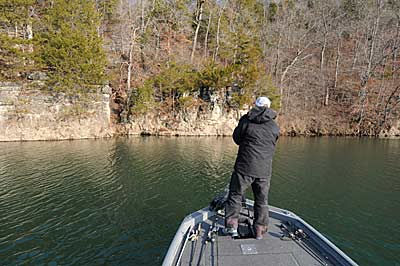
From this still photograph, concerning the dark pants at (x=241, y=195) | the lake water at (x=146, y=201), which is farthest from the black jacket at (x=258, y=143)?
the lake water at (x=146, y=201)

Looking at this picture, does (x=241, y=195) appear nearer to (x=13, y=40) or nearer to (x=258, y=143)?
(x=258, y=143)

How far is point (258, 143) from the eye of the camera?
11.2 ft

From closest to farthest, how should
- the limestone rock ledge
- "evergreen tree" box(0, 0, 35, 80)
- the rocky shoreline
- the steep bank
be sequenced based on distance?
1. "evergreen tree" box(0, 0, 35, 80)
2. the steep bank
3. the rocky shoreline
4. the limestone rock ledge

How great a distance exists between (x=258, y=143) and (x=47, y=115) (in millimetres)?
21862

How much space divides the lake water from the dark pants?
1989 millimetres

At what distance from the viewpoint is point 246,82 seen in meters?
23.7

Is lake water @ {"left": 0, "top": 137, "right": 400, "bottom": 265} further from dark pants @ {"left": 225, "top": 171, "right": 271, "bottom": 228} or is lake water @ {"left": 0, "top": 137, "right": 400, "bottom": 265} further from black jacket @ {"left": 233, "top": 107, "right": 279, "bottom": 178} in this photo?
black jacket @ {"left": 233, "top": 107, "right": 279, "bottom": 178}

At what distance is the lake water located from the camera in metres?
4.95

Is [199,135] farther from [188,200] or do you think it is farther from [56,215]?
[56,215]

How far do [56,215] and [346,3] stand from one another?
4397 cm

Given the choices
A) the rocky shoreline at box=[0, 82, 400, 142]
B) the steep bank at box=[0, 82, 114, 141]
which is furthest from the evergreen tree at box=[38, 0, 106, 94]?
the rocky shoreline at box=[0, 82, 400, 142]

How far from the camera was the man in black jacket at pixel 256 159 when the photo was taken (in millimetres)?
3412

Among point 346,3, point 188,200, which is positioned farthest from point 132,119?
point 346,3

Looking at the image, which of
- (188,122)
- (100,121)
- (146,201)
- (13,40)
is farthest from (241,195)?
(13,40)
